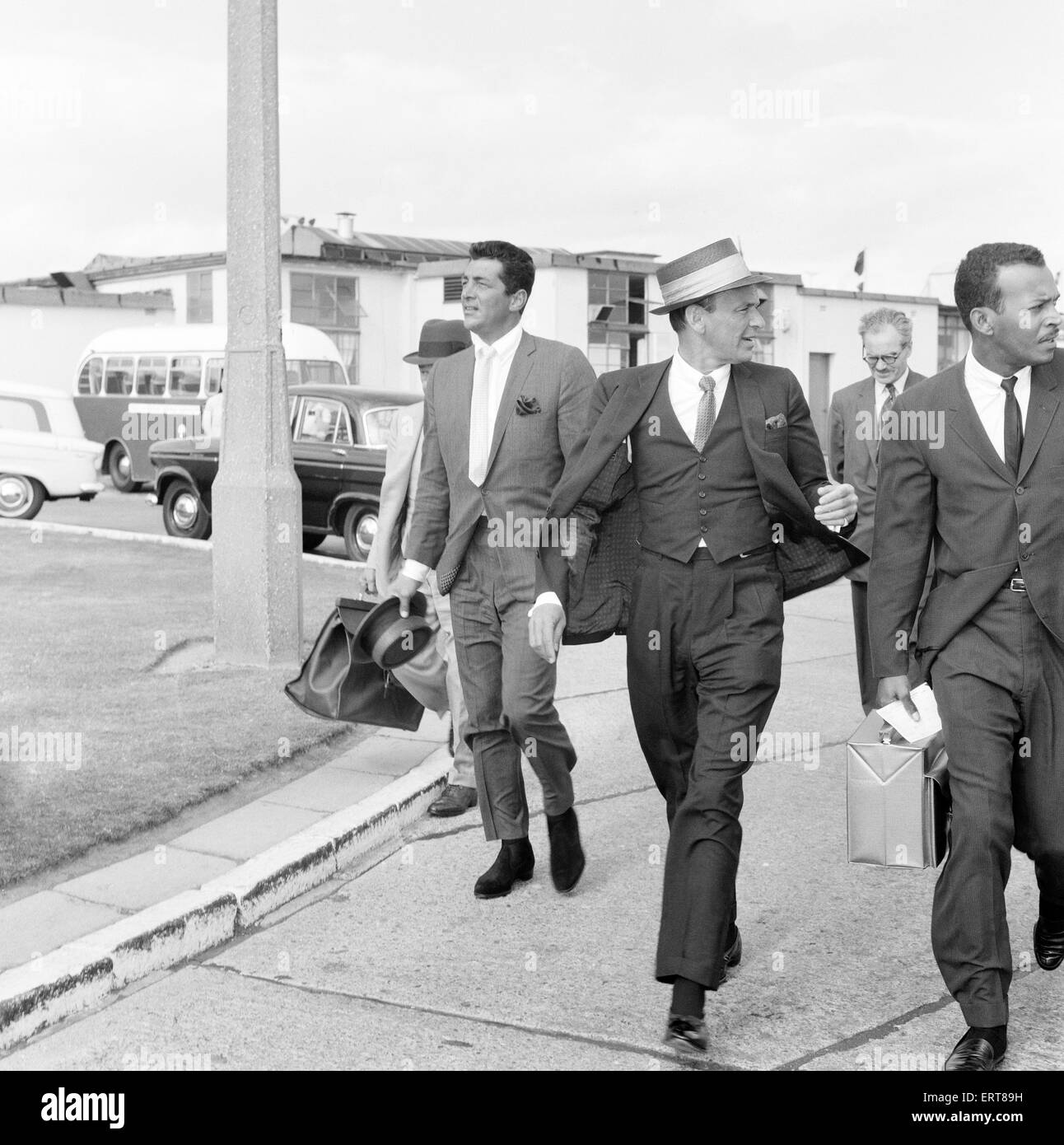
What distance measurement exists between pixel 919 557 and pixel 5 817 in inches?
140

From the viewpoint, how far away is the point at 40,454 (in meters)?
22.7

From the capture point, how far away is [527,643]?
511 centimetres

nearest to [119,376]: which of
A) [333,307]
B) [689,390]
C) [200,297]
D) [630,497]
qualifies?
[200,297]

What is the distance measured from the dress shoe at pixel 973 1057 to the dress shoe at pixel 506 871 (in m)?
1.90

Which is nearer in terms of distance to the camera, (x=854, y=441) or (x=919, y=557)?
(x=919, y=557)

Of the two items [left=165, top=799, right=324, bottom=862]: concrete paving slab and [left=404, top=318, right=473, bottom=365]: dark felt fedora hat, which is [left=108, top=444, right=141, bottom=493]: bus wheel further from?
[left=165, top=799, right=324, bottom=862]: concrete paving slab

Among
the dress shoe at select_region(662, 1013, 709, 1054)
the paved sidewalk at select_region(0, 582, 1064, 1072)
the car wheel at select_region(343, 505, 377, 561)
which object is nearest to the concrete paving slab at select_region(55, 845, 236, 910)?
the paved sidewalk at select_region(0, 582, 1064, 1072)

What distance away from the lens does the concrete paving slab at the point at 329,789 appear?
6227 mm

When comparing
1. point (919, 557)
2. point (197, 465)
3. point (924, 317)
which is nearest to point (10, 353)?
point (197, 465)

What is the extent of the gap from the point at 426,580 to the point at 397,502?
0.34 meters

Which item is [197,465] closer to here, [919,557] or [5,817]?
[5,817]

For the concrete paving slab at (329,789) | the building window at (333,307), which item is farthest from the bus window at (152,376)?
the concrete paving slab at (329,789)

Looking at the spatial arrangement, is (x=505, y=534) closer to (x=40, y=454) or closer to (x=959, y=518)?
(x=959, y=518)
